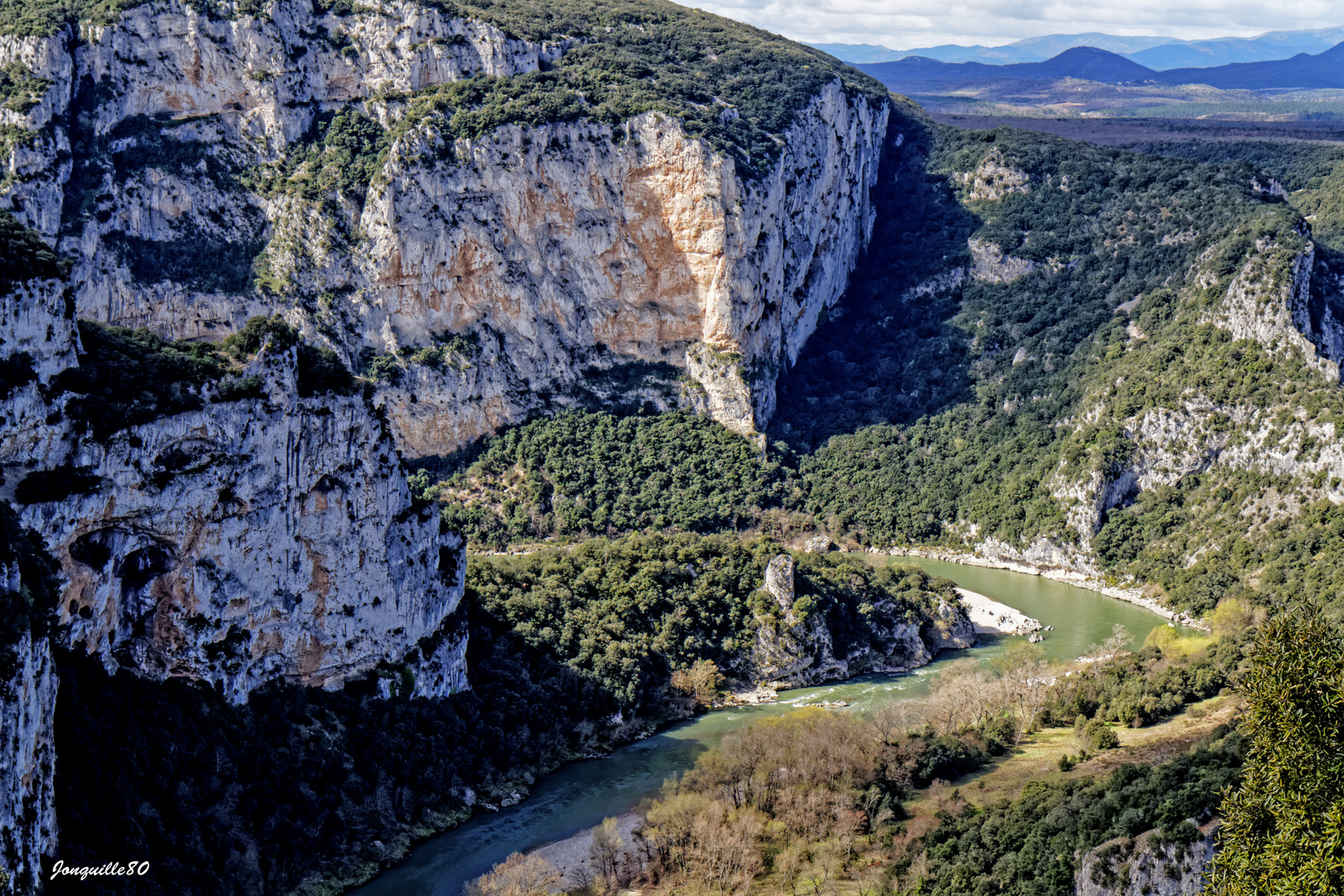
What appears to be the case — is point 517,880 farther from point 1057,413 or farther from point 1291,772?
point 1057,413

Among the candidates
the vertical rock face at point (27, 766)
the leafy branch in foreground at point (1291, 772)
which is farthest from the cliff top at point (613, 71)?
the leafy branch in foreground at point (1291, 772)

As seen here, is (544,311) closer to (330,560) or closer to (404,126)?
(404,126)

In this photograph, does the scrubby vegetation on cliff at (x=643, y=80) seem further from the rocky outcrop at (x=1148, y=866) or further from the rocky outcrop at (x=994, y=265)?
the rocky outcrop at (x=1148, y=866)

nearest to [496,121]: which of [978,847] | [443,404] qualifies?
[443,404]

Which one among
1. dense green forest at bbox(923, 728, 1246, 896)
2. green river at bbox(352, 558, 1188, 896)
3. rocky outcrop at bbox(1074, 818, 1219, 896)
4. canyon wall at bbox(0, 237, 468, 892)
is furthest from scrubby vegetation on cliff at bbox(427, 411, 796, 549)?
rocky outcrop at bbox(1074, 818, 1219, 896)

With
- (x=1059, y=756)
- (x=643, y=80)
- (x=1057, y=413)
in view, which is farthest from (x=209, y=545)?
(x=1057, y=413)
